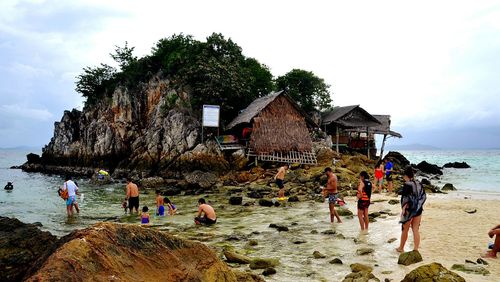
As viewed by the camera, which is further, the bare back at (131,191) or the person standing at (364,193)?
the bare back at (131,191)

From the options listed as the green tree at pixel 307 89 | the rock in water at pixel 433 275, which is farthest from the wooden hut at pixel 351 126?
the rock in water at pixel 433 275

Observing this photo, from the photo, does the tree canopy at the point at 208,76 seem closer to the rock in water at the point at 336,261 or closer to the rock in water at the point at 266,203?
the rock in water at the point at 266,203

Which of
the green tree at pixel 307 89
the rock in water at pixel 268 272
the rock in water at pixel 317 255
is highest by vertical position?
the green tree at pixel 307 89

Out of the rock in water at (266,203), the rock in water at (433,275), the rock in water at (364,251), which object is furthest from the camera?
the rock in water at (266,203)

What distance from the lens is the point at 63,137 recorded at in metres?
50.0

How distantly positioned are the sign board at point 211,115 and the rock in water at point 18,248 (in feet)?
85.8

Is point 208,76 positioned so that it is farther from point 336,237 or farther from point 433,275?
point 433,275

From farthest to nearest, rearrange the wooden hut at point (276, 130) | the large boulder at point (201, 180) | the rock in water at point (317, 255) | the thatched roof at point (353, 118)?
the thatched roof at point (353, 118) → the wooden hut at point (276, 130) → the large boulder at point (201, 180) → the rock in water at point (317, 255)

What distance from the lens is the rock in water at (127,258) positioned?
3748 mm

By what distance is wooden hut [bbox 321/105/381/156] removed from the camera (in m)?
40.5

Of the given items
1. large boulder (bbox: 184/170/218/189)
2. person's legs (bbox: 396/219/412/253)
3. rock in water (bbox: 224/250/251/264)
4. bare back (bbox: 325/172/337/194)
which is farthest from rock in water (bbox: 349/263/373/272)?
large boulder (bbox: 184/170/218/189)

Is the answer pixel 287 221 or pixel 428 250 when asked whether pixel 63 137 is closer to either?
pixel 287 221

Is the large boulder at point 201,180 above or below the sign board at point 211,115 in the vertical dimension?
below

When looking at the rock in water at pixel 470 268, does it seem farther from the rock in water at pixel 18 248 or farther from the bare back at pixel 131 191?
the bare back at pixel 131 191
